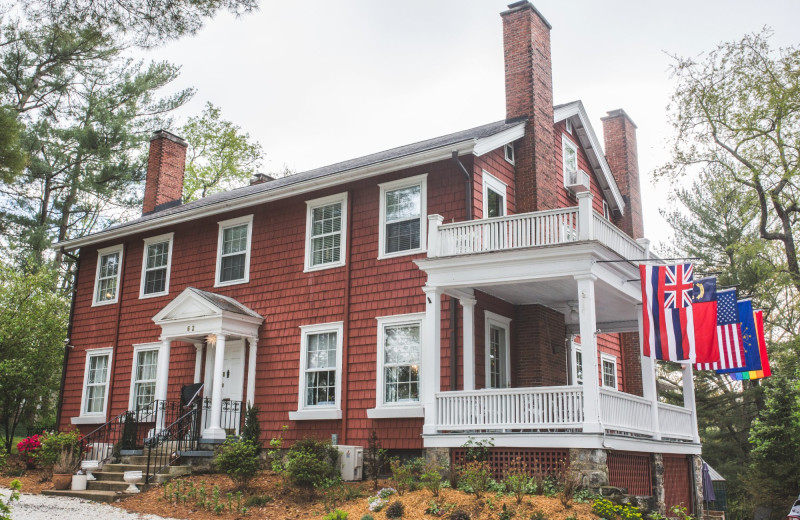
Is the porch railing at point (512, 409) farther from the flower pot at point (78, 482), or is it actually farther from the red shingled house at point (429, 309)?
the flower pot at point (78, 482)

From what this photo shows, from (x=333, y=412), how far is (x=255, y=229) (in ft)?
16.3

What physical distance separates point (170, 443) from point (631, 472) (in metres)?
9.20

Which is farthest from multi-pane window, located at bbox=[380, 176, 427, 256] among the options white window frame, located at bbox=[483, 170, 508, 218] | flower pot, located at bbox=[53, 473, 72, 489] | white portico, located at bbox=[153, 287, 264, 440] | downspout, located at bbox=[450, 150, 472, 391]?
flower pot, located at bbox=[53, 473, 72, 489]

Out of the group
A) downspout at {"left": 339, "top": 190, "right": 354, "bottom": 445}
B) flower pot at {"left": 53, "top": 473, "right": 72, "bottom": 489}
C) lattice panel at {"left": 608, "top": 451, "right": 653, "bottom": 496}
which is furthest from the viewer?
downspout at {"left": 339, "top": 190, "right": 354, "bottom": 445}

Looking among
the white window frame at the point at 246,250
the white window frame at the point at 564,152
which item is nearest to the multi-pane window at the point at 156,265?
the white window frame at the point at 246,250

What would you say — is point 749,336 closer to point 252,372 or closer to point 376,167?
point 376,167

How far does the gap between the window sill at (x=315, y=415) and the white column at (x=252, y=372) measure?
4.13ft


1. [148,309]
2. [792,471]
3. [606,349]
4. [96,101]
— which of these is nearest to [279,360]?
[148,309]

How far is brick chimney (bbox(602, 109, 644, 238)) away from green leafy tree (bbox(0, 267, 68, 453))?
1662cm

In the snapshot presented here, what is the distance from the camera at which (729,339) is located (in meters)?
12.3

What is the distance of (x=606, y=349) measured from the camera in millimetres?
17391

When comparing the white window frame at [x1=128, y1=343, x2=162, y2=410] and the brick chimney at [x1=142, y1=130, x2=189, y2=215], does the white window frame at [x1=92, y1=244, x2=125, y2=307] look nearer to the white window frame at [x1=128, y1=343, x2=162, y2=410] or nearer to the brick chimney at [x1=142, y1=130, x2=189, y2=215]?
the white window frame at [x1=128, y1=343, x2=162, y2=410]

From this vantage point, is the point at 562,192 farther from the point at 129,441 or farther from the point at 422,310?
the point at 129,441

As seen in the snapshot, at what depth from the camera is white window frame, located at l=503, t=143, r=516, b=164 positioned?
48.6 ft
